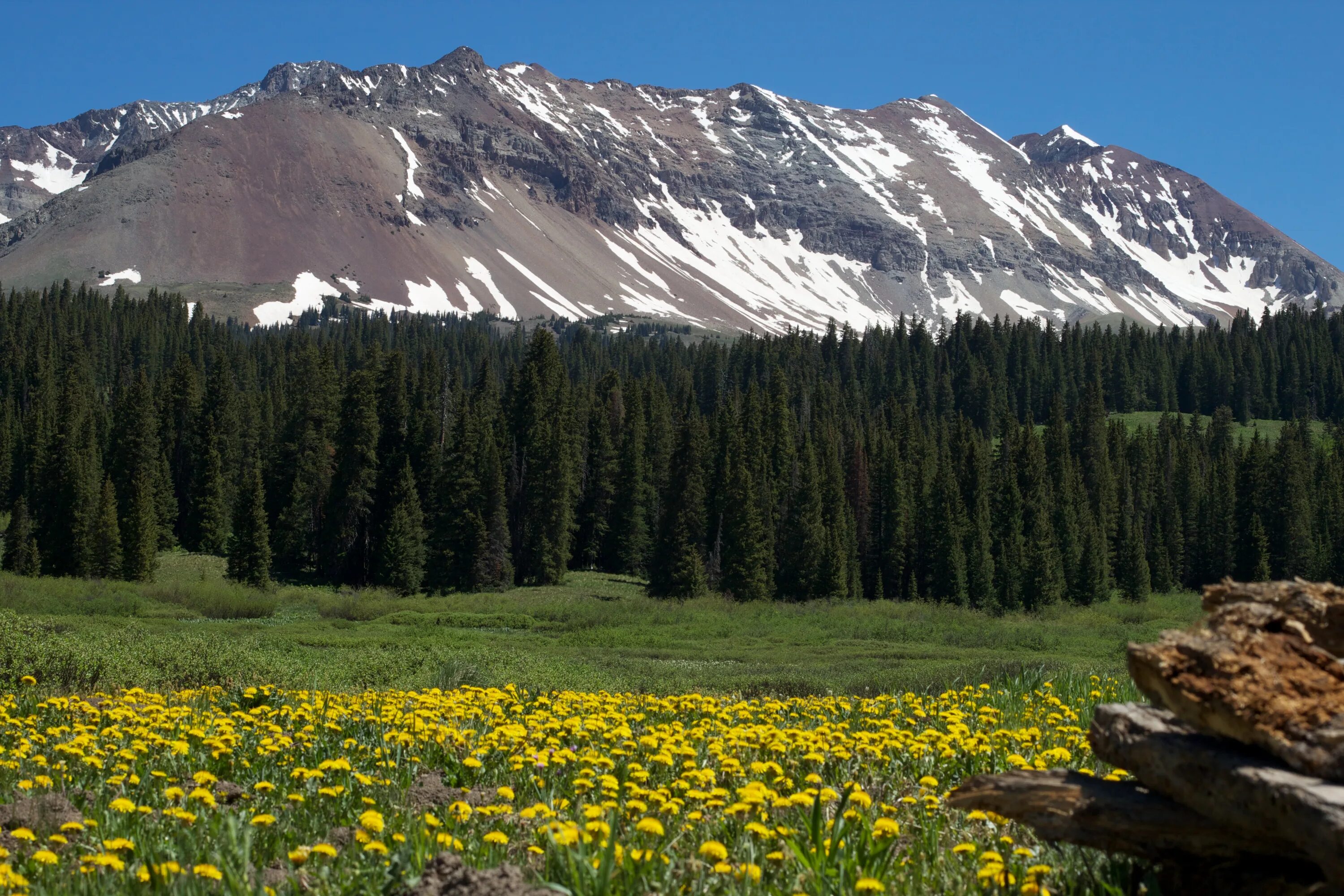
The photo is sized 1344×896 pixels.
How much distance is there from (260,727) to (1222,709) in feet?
26.0

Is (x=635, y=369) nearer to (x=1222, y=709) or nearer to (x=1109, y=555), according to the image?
(x=1109, y=555)

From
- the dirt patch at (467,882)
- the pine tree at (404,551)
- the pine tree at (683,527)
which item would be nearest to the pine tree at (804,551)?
the pine tree at (683,527)

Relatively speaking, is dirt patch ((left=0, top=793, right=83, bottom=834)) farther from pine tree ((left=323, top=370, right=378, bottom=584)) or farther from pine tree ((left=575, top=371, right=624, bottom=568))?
pine tree ((left=575, top=371, right=624, bottom=568))

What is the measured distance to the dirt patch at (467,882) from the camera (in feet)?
15.7

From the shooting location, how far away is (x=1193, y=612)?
67.4 meters

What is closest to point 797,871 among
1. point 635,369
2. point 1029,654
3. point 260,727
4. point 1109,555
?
point 260,727

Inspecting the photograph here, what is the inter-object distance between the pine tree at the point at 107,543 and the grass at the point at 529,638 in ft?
12.7

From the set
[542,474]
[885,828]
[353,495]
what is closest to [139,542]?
[353,495]

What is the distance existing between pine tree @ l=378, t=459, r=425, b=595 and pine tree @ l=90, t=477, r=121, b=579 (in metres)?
14.2

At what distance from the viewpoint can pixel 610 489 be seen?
270 ft

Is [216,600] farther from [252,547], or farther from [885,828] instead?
[885,828]

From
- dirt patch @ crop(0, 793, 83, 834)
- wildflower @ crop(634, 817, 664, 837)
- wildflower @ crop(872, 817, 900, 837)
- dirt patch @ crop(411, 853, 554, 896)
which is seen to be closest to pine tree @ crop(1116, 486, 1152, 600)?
wildflower @ crop(872, 817, 900, 837)

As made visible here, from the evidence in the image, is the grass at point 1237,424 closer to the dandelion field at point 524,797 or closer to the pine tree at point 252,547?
the pine tree at point 252,547

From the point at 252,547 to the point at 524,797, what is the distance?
57.7 meters
